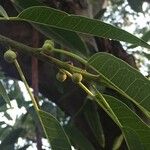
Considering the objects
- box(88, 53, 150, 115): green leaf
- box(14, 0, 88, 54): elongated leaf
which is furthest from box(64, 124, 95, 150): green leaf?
box(88, 53, 150, 115): green leaf

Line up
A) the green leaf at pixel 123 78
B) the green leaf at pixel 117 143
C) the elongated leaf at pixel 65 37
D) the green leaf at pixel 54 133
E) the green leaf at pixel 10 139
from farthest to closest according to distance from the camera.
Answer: the green leaf at pixel 10 139 < the green leaf at pixel 117 143 < the elongated leaf at pixel 65 37 < the green leaf at pixel 54 133 < the green leaf at pixel 123 78

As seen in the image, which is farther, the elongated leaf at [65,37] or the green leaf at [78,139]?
the green leaf at [78,139]

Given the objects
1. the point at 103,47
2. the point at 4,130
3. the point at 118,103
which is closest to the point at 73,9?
the point at 103,47

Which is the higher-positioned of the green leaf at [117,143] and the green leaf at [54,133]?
the green leaf at [117,143]

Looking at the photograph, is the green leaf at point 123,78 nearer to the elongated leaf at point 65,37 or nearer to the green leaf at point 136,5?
the elongated leaf at point 65,37

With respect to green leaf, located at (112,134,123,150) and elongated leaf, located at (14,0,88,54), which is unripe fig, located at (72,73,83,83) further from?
green leaf, located at (112,134,123,150)

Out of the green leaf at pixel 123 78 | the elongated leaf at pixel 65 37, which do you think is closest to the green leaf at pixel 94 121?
the elongated leaf at pixel 65 37

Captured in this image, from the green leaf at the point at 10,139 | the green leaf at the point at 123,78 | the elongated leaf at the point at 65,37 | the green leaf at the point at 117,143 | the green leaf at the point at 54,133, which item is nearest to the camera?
the green leaf at the point at 123,78
